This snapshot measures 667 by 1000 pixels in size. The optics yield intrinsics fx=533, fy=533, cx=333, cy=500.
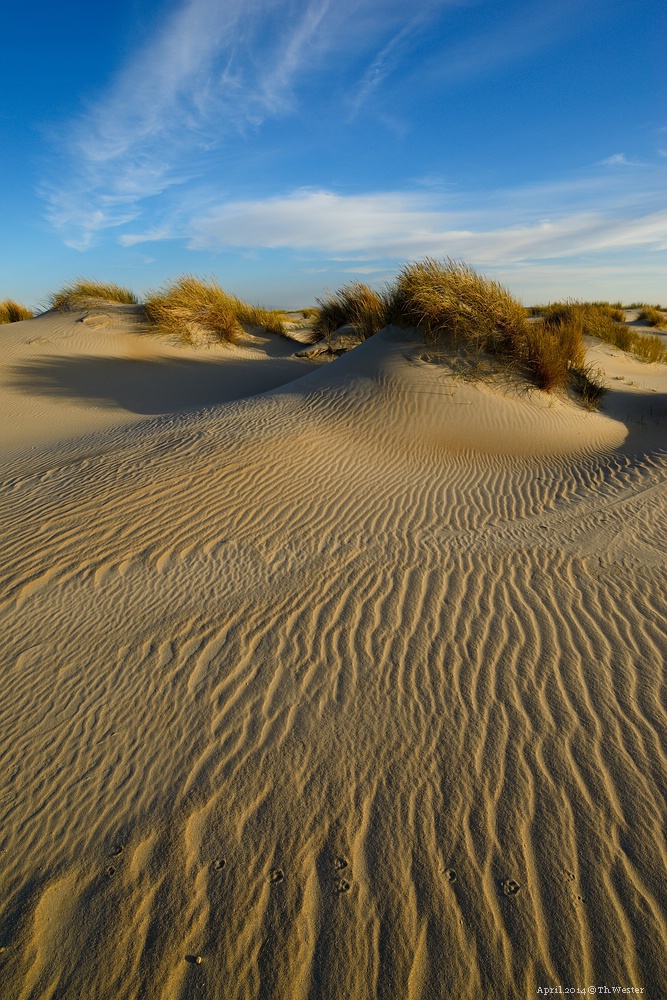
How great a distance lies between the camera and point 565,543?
4789 mm

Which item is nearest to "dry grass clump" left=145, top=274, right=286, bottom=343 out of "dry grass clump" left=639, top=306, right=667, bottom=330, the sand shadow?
the sand shadow

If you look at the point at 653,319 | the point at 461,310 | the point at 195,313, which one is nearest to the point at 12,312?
the point at 195,313

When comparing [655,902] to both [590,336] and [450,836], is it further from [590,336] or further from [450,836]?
[590,336]

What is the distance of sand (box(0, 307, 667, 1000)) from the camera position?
189cm

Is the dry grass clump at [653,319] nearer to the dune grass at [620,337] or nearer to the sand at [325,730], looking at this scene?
the dune grass at [620,337]

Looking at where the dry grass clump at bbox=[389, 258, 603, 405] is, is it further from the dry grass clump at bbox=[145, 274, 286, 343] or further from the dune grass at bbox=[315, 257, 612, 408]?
the dry grass clump at bbox=[145, 274, 286, 343]

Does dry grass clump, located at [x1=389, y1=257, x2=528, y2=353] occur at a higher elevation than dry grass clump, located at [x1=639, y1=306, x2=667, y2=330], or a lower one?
higher

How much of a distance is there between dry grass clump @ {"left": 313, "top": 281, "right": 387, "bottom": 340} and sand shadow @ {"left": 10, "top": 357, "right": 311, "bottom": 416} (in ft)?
6.41

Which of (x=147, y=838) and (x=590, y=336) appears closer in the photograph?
(x=147, y=838)

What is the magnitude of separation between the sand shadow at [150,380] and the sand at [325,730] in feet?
15.1

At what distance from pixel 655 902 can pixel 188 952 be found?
170cm

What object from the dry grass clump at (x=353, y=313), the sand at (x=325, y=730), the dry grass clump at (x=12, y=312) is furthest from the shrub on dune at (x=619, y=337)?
the dry grass clump at (x=12, y=312)

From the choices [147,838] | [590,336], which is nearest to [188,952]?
[147,838]

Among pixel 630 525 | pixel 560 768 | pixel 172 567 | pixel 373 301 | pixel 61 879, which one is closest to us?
pixel 61 879
